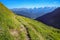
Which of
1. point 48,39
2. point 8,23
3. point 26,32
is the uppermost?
point 8,23

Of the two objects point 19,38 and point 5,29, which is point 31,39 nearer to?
point 19,38

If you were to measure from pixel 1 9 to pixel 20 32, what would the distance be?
10.3 m

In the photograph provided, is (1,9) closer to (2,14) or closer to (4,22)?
(2,14)

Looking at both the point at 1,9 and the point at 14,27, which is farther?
the point at 1,9

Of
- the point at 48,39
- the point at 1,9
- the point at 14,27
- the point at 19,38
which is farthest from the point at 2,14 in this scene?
the point at 48,39

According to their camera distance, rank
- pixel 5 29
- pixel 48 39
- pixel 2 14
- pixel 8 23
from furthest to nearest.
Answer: pixel 48 39, pixel 2 14, pixel 8 23, pixel 5 29

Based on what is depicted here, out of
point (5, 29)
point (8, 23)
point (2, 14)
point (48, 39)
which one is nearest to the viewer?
point (5, 29)

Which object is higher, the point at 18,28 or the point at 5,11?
the point at 5,11

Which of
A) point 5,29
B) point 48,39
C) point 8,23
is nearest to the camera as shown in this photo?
point 5,29

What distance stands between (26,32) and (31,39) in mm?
3462

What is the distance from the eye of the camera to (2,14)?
52625 millimetres

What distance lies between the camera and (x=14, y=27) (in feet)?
162

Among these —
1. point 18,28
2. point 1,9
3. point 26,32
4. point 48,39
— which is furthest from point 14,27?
point 48,39

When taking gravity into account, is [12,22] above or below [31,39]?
above
